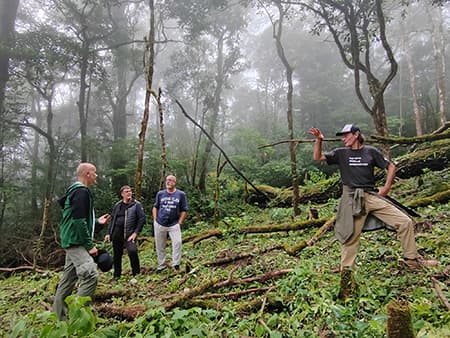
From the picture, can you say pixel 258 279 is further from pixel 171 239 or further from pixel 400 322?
pixel 400 322

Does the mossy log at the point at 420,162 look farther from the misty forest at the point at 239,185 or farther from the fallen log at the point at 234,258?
the fallen log at the point at 234,258

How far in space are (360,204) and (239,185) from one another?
10.8 m

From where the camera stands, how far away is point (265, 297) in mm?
3598

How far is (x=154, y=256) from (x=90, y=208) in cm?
461

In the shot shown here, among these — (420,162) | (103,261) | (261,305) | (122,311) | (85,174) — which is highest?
(85,174)

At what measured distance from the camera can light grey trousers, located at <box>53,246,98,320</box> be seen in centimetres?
370

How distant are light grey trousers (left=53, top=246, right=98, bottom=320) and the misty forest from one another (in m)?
0.19

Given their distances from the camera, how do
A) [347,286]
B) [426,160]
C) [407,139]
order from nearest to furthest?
1. [347,286]
2. [407,139]
3. [426,160]

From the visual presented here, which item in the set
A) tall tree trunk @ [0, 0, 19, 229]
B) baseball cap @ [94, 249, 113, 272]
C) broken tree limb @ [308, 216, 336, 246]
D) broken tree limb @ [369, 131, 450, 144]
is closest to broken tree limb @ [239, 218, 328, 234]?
Result: broken tree limb @ [308, 216, 336, 246]

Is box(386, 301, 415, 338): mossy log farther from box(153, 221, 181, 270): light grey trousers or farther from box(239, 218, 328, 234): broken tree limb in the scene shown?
box(239, 218, 328, 234): broken tree limb

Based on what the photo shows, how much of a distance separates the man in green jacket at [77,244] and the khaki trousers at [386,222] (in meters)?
3.15

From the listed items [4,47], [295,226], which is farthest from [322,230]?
[4,47]

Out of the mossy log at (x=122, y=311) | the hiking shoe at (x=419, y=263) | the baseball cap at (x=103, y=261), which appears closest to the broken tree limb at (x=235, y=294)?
the mossy log at (x=122, y=311)

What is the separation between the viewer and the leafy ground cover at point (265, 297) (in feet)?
8.46
